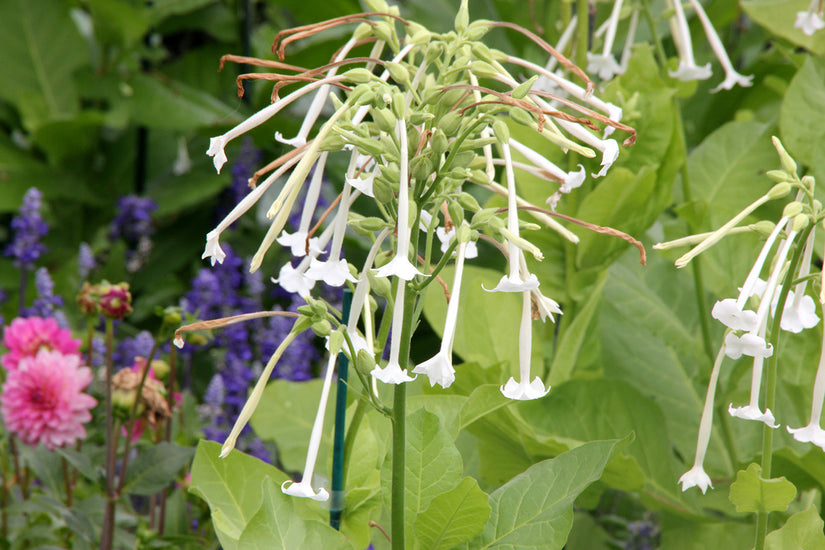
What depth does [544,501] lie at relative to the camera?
49cm

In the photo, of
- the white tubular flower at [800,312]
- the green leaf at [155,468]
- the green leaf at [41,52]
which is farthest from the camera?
the green leaf at [41,52]

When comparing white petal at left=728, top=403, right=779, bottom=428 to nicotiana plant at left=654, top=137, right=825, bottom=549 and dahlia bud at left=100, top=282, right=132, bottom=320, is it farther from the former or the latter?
dahlia bud at left=100, top=282, right=132, bottom=320

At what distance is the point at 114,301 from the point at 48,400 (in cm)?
15

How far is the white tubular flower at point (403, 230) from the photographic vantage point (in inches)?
15.1

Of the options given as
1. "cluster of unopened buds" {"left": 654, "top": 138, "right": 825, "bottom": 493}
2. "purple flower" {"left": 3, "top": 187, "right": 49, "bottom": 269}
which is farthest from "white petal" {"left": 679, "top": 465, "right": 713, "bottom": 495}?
"purple flower" {"left": 3, "top": 187, "right": 49, "bottom": 269}

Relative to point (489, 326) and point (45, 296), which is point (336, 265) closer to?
point (489, 326)

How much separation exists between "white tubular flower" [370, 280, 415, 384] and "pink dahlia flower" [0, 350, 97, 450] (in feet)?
1.62

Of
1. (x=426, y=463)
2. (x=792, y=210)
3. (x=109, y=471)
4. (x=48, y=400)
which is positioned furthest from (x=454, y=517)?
(x=48, y=400)

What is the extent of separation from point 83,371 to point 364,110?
48cm

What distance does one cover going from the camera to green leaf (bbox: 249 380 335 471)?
0.72 metres

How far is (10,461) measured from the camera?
1.07 meters

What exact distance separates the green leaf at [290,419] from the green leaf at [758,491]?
333 mm

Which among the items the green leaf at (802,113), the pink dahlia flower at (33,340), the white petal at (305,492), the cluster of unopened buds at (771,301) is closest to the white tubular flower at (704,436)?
the cluster of unopened buds at (771,301)

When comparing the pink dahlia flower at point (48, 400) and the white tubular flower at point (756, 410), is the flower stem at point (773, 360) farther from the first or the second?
the pink dahlia flower at point (48, 400)
